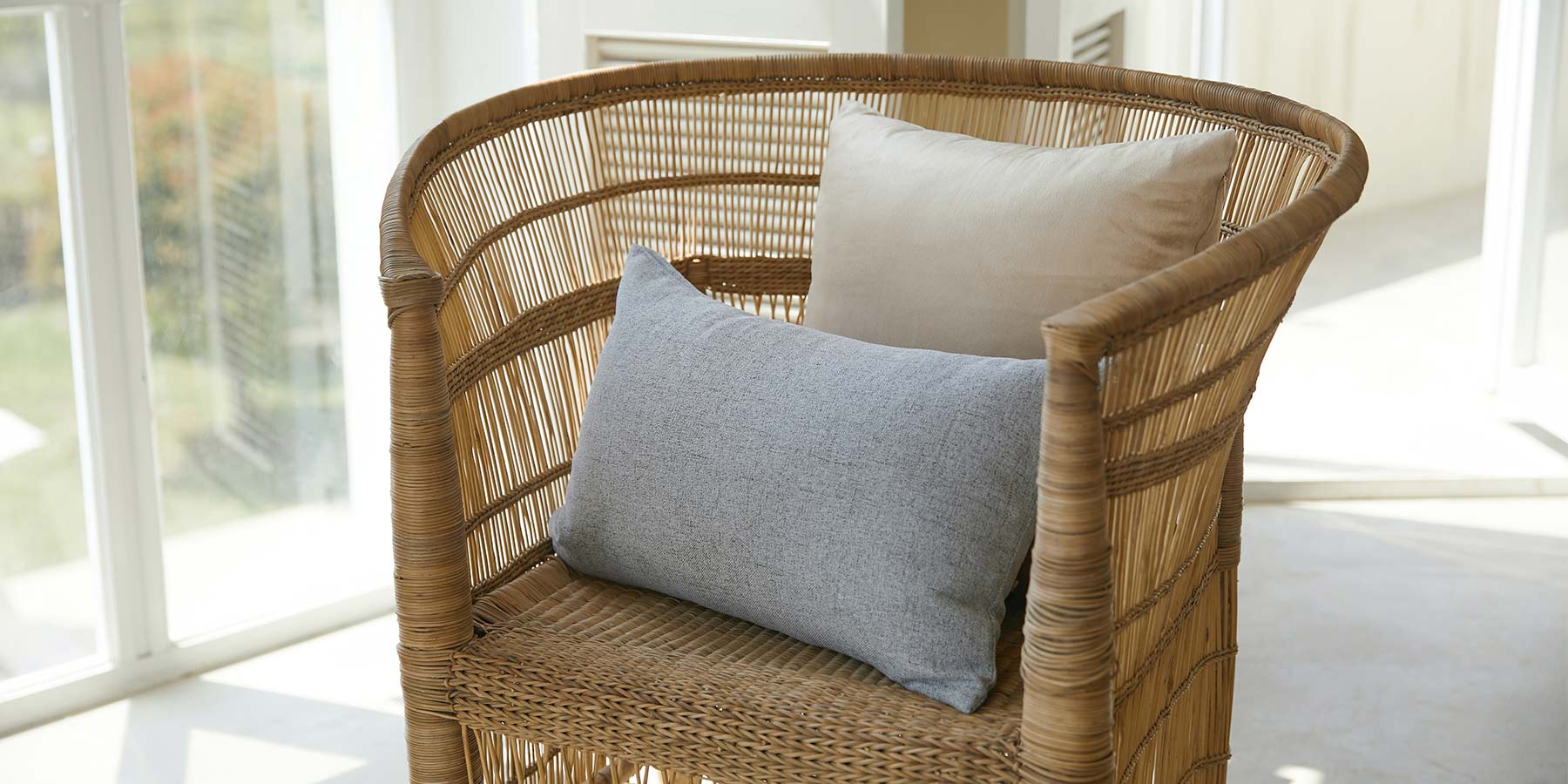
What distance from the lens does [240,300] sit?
6.48 ft

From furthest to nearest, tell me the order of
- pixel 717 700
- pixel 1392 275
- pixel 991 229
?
pixel 1392 275 < pixel 991 229 < pixel 717 700

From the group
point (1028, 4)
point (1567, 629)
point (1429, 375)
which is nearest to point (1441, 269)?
A: point (1429, 375)

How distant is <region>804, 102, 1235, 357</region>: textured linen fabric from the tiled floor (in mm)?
736

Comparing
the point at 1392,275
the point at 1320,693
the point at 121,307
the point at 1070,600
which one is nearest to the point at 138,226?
the point at 121,307

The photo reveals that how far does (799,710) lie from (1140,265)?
465mm

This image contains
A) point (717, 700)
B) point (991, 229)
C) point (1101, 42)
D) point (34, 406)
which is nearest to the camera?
point (717, 700)

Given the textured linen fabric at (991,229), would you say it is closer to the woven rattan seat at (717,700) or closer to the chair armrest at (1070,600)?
the woven rattan seat at (717,700)

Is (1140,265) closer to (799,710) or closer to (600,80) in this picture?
(799,710)

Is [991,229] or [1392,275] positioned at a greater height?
[991,229]

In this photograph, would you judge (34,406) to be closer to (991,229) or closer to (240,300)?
(240,300)

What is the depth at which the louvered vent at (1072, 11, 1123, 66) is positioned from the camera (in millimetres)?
2229

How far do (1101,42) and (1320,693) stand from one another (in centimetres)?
103

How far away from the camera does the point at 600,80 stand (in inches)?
59.0

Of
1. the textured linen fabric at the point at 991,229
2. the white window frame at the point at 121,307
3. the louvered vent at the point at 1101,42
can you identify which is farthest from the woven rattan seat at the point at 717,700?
the louvered vent at the point at 1101,42
